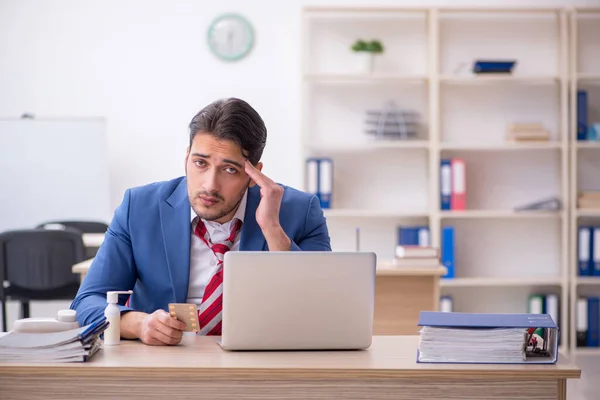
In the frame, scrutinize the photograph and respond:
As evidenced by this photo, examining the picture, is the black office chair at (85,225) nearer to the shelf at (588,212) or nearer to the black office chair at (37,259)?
the black office chair at (37,259)

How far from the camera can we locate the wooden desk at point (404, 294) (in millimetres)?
4371

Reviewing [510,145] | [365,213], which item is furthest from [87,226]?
[510,145]

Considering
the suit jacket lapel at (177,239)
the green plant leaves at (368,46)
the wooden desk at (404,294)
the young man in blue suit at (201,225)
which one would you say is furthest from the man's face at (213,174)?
the green plant leaves at (368,46)

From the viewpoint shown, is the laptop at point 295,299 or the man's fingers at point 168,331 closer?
the laptop at point 295,299

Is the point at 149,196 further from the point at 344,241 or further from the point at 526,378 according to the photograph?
the point at 344,241

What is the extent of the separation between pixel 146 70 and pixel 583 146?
9.80 ft

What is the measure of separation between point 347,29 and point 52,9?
2033 millimetres

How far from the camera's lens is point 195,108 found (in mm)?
5859

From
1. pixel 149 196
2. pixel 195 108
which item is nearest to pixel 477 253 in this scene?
pixel 195 108

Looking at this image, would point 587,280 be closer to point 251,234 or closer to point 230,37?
point 230,37

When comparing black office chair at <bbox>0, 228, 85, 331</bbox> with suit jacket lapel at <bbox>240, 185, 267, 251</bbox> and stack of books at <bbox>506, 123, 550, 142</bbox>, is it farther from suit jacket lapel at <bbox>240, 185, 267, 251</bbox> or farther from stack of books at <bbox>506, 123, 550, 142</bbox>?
stack of books at <bbox>506, 123, 550, 142</bbox>

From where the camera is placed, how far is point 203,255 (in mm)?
2488

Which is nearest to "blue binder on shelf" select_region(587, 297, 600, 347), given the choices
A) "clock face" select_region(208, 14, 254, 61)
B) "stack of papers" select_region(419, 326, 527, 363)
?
"clock face" select_region(208, 14, 254, 61)

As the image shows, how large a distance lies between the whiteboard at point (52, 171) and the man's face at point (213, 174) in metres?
3.55
